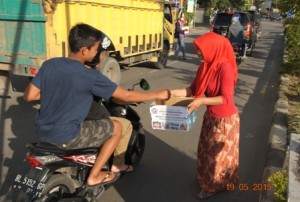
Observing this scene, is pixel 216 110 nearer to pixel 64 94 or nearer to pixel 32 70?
pixel 64 94

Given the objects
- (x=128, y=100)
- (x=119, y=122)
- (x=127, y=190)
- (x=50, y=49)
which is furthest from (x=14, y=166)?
(x=50, y=49)

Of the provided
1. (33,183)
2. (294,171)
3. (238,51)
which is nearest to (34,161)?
(33,183)

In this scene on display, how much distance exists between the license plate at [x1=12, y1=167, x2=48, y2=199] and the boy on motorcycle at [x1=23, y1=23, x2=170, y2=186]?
29 centimetres

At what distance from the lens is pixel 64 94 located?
114 inches

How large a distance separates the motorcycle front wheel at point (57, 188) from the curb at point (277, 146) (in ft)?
5.76

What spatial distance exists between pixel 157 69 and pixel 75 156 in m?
10.7

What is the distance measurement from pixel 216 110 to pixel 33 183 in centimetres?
188

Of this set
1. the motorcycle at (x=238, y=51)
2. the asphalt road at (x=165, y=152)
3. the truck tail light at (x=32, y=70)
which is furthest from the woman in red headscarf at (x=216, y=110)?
the motorcycle at (x=238, y=51)

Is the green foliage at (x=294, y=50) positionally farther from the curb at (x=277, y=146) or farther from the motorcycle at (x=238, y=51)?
the motorcycle at (x=238, y=51)

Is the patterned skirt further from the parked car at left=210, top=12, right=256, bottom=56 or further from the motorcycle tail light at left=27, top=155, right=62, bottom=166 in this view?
the parked car at left=210, top=12, right=256, bottom=56

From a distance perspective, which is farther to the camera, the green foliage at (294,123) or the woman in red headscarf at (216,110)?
the green foliage at (294,123)

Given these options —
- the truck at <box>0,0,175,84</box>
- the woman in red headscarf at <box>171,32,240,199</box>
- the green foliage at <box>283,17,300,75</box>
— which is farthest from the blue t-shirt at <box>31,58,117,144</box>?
the green foliage at <box>283,17,300,75</box>

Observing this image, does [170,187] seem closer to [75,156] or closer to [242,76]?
[75,156]

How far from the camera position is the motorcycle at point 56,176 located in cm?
283
